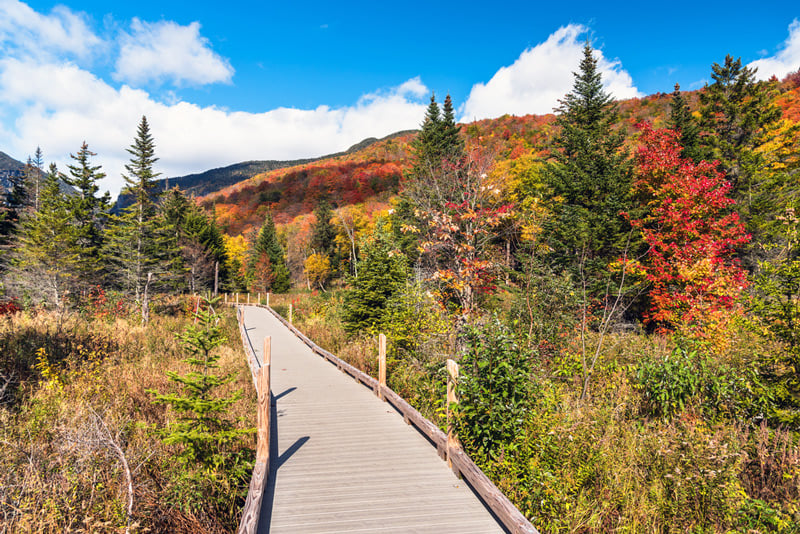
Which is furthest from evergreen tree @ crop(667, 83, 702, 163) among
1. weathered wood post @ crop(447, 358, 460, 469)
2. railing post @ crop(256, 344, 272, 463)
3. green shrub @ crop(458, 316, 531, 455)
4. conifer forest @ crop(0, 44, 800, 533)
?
railing post @ crop(256, 344, 272, 463)

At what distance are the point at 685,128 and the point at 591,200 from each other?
789 cm

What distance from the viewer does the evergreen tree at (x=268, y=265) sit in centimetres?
4672

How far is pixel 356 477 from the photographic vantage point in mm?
4938

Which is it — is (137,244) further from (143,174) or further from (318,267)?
(318,267)

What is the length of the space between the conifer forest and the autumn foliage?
0.11 metres

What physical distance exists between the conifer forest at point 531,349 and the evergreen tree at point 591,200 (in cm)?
11

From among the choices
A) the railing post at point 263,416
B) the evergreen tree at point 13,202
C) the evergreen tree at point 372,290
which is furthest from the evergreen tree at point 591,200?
the evergreen tree at point 13,202

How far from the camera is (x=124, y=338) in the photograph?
1399cm

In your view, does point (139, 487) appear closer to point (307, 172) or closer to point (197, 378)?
point (197, 378)

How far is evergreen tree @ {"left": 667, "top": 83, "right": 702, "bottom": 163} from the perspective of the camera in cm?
1947

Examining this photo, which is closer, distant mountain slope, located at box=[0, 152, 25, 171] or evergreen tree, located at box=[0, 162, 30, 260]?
evergreen tree, located at box=[0, 162, 30, 260]

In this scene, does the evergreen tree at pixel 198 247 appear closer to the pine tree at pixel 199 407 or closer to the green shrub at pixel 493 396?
the pine tree at pixel 199 407

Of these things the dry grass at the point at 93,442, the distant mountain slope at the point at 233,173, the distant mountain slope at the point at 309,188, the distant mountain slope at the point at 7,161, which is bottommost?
the dry grass at the point at 93,442

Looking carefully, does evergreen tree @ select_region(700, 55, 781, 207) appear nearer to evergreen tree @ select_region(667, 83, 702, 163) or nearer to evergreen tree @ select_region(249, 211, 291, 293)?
evergreen tree @ select_region(667, 83, 702, 163)
